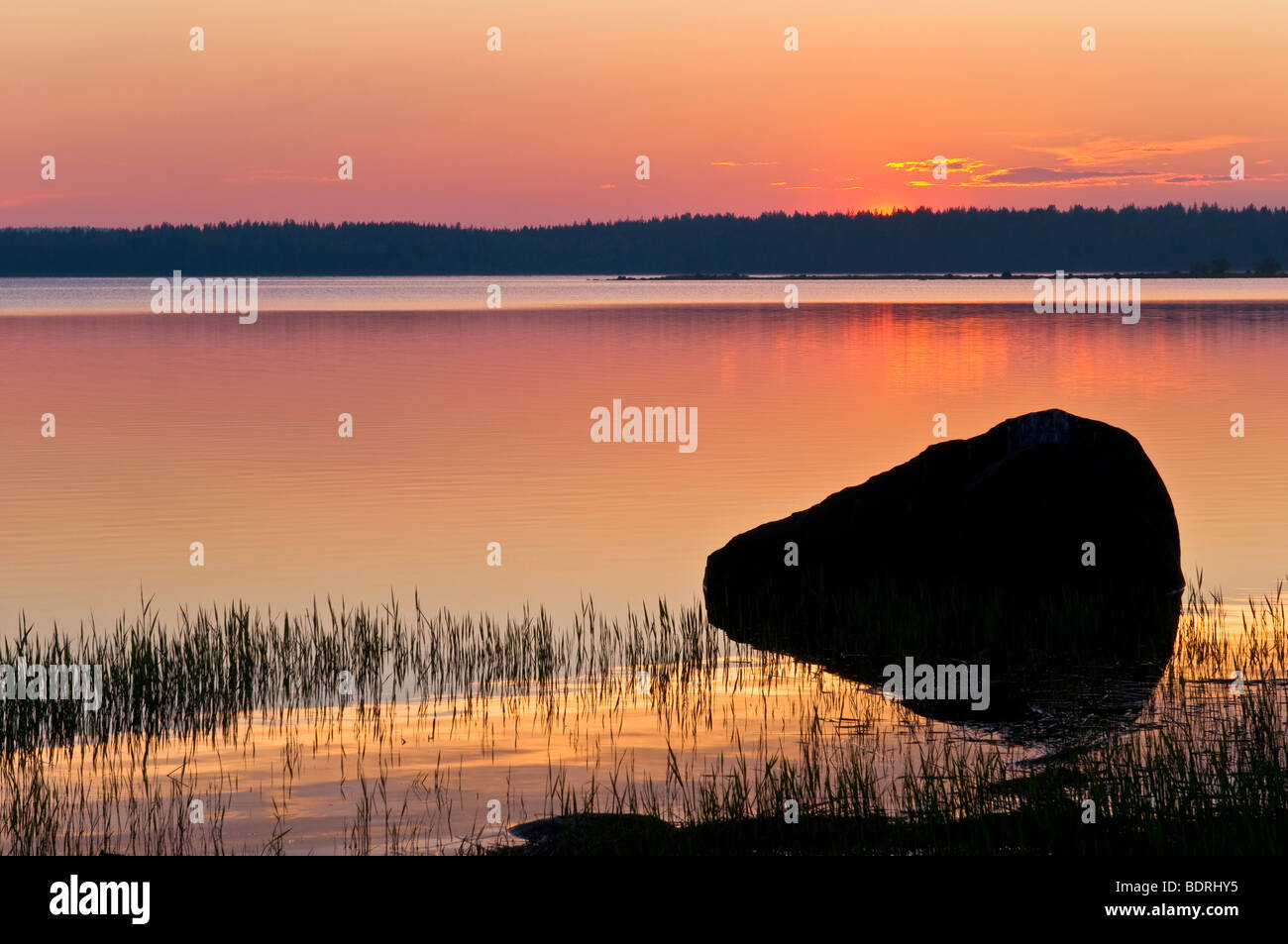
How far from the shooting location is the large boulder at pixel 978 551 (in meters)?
20.3

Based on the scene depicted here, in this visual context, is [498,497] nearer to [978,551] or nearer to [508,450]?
[508,450]

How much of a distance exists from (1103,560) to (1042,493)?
1.34 m

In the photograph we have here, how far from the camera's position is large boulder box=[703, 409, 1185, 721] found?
20.3 meters

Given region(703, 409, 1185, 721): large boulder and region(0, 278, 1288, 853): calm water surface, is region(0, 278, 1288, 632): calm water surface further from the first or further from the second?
region(703, 409, 1185, 721): large boulder

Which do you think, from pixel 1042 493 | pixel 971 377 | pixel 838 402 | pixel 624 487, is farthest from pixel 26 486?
pixel 971 377

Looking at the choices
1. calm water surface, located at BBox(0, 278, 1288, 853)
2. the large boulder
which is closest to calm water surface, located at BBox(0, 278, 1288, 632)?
calm water surface, located at BBox(0, 278, 1288, 853)

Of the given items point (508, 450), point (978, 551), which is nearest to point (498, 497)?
point (508, 450)

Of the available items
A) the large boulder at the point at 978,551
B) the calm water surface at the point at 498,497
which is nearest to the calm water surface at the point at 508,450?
the calm water surface at the point at 498,497

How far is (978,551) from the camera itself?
21.2m

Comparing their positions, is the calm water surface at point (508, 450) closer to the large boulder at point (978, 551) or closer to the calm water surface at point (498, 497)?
the calm water surface at point (498, 497)

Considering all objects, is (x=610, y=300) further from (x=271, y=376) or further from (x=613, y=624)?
(x=613, y=624)

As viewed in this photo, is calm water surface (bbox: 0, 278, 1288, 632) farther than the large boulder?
Yes

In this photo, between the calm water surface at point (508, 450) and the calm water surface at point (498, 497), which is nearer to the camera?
the calm water surface at point (498, 497)

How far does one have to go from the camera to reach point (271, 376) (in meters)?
68.3
